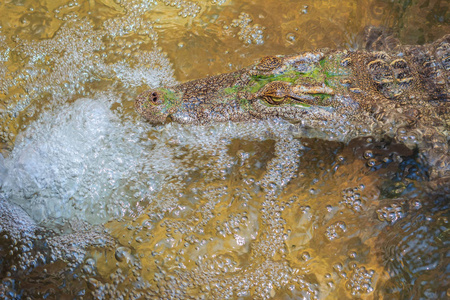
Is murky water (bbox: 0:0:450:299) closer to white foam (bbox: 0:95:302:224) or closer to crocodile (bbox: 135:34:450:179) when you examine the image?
white foam (bbox: 0:95:302:224)

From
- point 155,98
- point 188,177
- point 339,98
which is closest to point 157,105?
point 155,98

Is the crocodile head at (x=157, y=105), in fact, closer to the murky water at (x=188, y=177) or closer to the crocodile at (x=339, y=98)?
the crocodile at (x=339, y=98)

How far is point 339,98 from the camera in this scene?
10.2 feet

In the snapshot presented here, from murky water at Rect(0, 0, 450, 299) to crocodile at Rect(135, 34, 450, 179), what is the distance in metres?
0.15

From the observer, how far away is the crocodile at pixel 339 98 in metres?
3.08

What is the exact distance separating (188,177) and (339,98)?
5.11 feet

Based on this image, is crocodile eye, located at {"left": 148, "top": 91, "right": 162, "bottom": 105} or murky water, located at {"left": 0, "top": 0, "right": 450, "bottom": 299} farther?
crocodile eye, located at {"left": 148, "top": 91, "right": 162, "bottom": 105}

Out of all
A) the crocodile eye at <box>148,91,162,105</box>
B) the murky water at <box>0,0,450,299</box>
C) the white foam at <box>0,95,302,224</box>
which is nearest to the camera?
the murky water at <box>0,0,450,299</box>

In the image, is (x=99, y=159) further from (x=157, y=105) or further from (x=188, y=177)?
(x=188, y=177)

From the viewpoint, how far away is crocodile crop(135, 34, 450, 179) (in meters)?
3.08

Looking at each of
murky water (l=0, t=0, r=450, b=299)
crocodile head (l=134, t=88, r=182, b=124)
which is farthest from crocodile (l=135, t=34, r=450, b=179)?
murky water (l=0, t=0, r=450, b=299)

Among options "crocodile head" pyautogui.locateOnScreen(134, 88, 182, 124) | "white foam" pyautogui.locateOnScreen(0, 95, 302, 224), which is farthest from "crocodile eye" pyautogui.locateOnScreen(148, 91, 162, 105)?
"white foam" pyautogui.locateOnScreen(0, 95, 302, 224)

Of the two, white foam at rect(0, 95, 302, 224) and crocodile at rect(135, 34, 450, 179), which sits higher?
crocodile at rect(135, 34, 450, 179)

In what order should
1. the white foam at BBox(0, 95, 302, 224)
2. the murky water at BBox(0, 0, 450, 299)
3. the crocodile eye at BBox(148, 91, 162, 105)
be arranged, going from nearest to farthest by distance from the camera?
the murky water at BBox(0, 0, 450, 299), the white foam at BBox(0, 95, 302, 224), the crocodile eye at BBox(148, 91, 162, 105)
